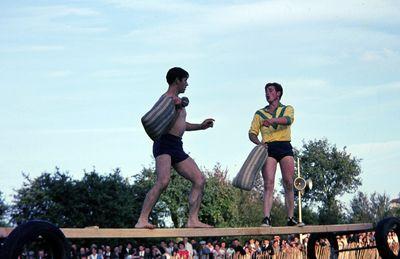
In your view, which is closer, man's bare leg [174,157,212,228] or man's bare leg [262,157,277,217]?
man's bare leg [174,157,212,228]

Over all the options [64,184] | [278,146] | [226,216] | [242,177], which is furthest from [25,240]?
[226,216]

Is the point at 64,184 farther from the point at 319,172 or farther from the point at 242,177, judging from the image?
the point at 319,172

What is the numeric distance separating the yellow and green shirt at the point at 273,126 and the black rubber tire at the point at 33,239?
5.29m

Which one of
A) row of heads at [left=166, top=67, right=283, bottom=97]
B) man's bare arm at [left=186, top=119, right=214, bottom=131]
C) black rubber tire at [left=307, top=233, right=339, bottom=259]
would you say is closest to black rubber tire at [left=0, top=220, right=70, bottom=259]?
row of heads at [left=166, top=67, right=283, bottom=97]

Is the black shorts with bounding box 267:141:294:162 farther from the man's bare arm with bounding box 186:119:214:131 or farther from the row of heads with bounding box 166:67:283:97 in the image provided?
the row of heads with bounding box 166:67:283:97

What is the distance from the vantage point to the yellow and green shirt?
461 inches

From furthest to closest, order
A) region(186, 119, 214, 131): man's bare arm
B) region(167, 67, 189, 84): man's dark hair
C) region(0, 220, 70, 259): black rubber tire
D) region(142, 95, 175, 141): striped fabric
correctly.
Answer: region(186, 119, 214, 131): man's bare arm → region(167, 67, 189, 84): man's dark hair → region(142, 95, 175, 141): striped fabric → region(0, 220, 70, 259): black rubber tire

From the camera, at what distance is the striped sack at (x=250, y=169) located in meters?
11.2

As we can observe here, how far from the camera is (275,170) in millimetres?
11867

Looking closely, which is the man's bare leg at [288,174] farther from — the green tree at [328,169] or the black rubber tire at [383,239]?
the green tree at [328,169]

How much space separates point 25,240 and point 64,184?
4077cm

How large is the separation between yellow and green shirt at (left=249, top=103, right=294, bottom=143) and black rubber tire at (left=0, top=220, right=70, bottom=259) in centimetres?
529

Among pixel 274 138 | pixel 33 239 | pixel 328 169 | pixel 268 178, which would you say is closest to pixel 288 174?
pixel 268 178

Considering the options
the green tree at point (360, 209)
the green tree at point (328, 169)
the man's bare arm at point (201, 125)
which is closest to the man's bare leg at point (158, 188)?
the man's bare arm at point (201, 125)
